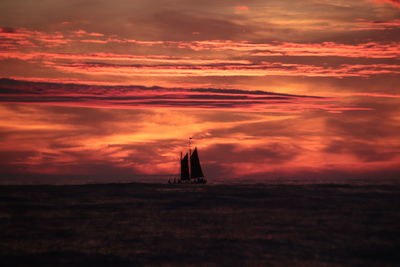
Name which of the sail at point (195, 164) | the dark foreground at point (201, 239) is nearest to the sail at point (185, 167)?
the sail at point (195, 164)

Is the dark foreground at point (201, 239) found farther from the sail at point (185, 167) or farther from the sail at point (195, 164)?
the sail at point (185, 167)

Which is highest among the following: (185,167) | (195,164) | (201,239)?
(185,167)

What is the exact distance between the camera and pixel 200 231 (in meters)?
60.6

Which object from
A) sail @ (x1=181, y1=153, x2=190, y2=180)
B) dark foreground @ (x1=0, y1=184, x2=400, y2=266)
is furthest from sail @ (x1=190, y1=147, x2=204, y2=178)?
dark foreground @ (x1=0, y1=184, x2=400, y2=266)

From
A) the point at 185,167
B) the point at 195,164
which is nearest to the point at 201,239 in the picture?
the point at 195,164

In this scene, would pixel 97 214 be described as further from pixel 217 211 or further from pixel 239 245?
pixel 239 245

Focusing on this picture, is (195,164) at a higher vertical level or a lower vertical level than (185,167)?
lower

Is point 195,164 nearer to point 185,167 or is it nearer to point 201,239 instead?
point 185,167

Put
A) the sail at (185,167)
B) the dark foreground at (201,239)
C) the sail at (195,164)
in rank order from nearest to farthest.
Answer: the dark foreground at (201,239) → the sail at (195,164) → the sail at (185,167)

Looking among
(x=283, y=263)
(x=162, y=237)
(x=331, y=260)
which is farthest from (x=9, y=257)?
(x=331, y=260)

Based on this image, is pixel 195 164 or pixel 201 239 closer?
pixel 201 239

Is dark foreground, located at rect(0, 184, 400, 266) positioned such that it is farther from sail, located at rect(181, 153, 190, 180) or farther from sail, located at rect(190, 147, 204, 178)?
sail, located at rect(181, 153, 190, 180)

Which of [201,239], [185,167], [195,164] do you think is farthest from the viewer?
[185,167]

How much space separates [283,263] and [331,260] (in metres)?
4.28
